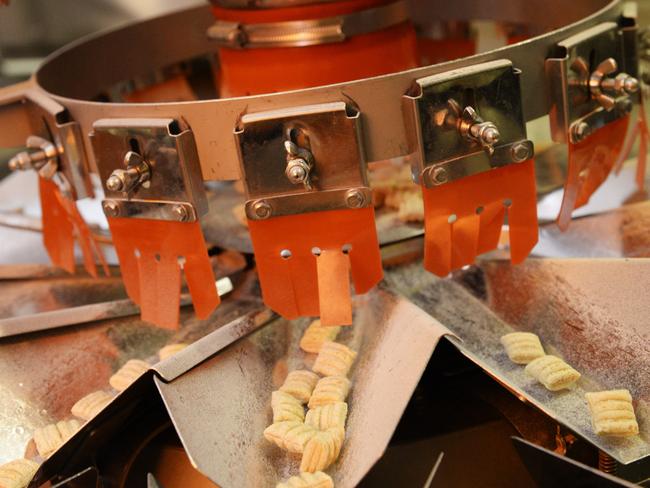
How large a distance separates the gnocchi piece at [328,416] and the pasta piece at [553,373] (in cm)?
19

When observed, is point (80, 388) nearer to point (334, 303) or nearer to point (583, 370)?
point (334, 303)

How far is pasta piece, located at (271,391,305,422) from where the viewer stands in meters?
0.83

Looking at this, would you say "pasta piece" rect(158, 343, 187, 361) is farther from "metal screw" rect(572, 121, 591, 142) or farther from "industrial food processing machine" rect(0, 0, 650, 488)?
"metal screw" rect(572, 121, 591, 142)

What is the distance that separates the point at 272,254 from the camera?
2.86 ft

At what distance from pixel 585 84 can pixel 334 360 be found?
15.8 inches

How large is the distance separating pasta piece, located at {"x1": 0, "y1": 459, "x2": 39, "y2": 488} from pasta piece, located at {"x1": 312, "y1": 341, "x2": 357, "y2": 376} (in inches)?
11.8

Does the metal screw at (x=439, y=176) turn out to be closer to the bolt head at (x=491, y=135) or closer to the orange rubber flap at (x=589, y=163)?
the bolt head at (x=491, y=135)

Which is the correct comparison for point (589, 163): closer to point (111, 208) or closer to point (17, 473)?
point (111, 208)

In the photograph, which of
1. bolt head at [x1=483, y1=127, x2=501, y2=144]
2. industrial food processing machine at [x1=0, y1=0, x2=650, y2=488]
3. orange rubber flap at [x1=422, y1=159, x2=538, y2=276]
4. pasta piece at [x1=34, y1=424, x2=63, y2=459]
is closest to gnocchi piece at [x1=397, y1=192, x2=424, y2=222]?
industrial food processing machine at [x1=0, y1=0, x2=650, y2=488]

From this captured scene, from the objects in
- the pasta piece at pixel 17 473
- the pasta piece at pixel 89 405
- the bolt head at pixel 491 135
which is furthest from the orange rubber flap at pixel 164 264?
the bolt head at pixel 491 135

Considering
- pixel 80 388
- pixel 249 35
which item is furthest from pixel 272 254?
pixel 249 35

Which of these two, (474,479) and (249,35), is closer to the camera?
(474,479)

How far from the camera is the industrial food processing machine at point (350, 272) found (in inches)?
31.8

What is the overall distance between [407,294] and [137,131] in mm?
363
